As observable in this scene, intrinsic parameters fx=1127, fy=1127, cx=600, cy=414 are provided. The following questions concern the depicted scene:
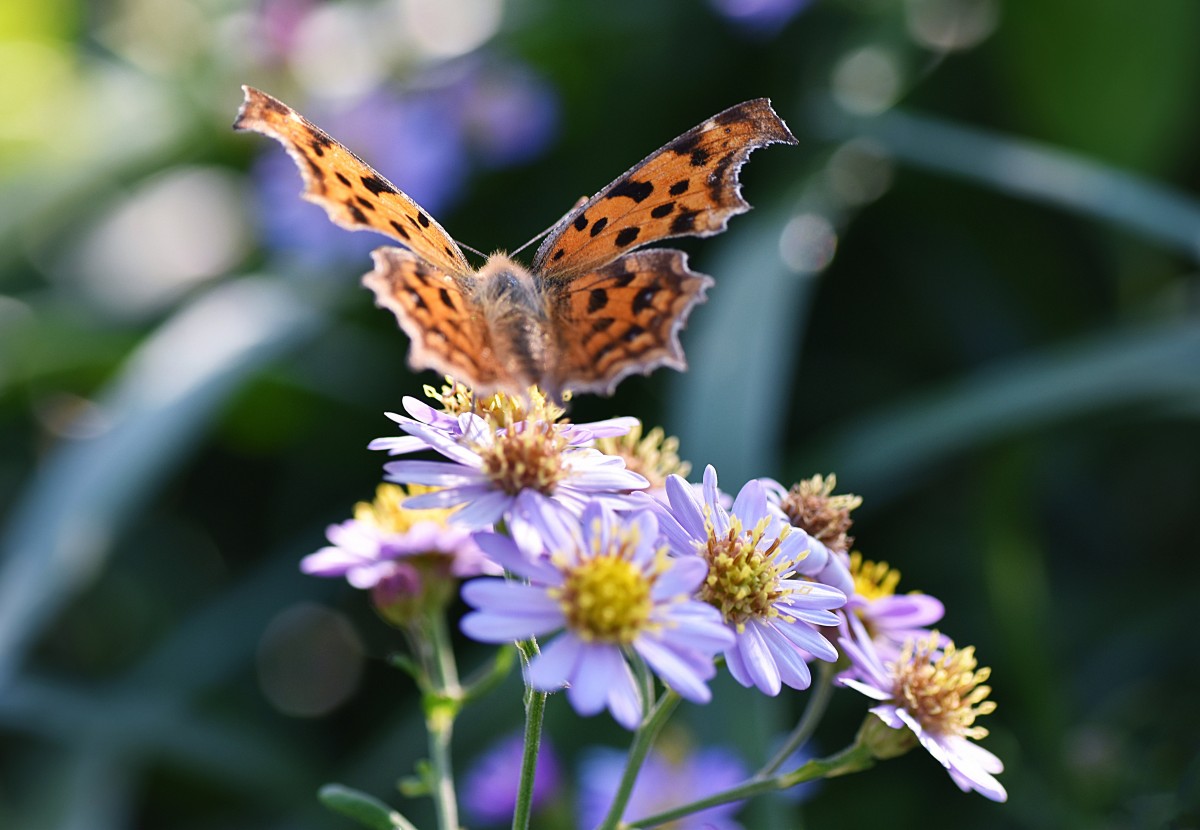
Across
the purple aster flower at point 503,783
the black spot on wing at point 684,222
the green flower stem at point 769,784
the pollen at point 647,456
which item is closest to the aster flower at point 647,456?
the pollen at point 647,456

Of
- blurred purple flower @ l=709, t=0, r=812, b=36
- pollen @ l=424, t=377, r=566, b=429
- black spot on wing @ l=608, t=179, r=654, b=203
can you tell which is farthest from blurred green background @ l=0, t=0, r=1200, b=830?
black spot on wing @ l=608, t=179, r=654, b=203

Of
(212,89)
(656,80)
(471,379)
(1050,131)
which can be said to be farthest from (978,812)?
(212,89)

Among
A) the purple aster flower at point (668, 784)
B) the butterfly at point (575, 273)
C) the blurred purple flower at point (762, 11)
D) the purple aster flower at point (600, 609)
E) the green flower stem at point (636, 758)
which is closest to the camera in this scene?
the purple aster flower at point (600, 609)

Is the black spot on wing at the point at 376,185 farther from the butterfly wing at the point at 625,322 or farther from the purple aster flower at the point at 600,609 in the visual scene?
the purple aster flower at the point at 600,609

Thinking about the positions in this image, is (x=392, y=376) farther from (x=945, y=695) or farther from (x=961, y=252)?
(x=945, y=695)

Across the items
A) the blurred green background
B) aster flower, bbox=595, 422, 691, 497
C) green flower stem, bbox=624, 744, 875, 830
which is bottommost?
green flower stem, bbox=624, 744, 875, 830

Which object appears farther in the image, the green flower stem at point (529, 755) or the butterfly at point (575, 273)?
the butterfly at point (575, 273)

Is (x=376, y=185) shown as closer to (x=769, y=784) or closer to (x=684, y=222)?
(x=684, y=222)

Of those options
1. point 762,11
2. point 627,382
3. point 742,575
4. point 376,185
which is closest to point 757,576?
point 742,575

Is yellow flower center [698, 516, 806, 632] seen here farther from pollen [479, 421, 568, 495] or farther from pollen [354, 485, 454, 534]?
pollen [354, 485, 454, 534]
